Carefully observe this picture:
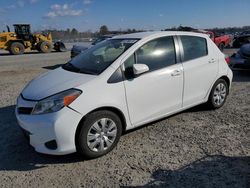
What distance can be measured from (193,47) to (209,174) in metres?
2.50

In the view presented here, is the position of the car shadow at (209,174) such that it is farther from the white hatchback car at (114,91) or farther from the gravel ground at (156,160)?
the white hatchback car at (114,91)

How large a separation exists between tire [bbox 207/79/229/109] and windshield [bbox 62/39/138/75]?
6.61 feet

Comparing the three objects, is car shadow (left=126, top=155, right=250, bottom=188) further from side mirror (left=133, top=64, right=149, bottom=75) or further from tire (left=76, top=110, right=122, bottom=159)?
side mirror (left=133, top=64, right=149, bottom=75)

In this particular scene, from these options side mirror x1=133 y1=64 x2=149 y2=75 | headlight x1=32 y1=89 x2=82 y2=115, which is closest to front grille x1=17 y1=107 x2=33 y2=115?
headlight x1=32 y1=89 x2=82 y2=115

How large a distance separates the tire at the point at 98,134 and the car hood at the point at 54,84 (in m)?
0.52

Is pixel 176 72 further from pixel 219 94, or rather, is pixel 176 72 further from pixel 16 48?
pixel 16 48

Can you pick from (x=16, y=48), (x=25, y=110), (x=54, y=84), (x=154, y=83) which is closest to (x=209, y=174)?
(x=154, y=83)

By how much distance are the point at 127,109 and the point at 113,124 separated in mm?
304

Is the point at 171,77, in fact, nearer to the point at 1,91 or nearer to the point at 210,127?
the point at 210,127

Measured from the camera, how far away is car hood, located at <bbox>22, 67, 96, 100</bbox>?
3771mm

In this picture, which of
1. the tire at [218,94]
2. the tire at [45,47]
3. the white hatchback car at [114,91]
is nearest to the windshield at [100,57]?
the white hatchback car at [114,91]

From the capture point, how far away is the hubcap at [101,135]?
3759 mm

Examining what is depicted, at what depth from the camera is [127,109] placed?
4.05 meters

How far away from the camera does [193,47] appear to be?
5.08 m
